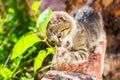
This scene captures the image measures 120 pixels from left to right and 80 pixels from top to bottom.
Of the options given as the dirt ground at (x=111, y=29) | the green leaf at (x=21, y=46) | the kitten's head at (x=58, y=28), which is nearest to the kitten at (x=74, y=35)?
the kitten's head at (x=58, y=28)

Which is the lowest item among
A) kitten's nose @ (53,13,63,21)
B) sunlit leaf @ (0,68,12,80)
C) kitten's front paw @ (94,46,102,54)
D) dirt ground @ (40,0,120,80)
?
sunlit leaf @ (0,68,12,80)

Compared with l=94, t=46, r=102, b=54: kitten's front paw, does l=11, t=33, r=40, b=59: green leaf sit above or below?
below

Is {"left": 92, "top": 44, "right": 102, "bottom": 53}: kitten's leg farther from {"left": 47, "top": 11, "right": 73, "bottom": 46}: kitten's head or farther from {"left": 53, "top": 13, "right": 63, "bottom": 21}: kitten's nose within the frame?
{"left": 53, "top": 13, "right": 63, "bottom": 21}: kitten's nose

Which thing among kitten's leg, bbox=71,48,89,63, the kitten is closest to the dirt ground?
the kitten

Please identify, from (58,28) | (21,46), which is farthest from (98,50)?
(21,46)

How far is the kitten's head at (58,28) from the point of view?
7.89 feet

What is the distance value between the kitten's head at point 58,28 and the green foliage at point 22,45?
6 cm

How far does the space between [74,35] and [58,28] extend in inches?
10.5

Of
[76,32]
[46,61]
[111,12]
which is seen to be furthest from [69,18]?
[111,12]

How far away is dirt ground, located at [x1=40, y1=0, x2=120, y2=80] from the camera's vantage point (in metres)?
4.18

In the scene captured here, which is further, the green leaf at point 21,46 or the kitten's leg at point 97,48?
the kitten's leg at point 97,48

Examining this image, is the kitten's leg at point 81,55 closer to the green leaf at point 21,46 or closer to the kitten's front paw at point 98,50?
the kitten's front paw at point 98,50

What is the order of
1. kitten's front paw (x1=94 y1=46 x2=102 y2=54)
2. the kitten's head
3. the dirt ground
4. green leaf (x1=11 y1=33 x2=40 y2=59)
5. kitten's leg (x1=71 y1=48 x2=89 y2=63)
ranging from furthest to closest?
the dirt ground
kitten's front paw (x1=94 y1=46 x2=102 y2=54)
kitten's leg (x1=71 y1=48 x2=89 y2=63)
the kitten's head
green leaf (x1=11 y1=33 x2=40 y2=59)

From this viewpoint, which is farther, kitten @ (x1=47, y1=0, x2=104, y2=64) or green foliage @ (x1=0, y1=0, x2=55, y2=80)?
kitten @ (x1=47, y1=0, x2=104, y2=64)
